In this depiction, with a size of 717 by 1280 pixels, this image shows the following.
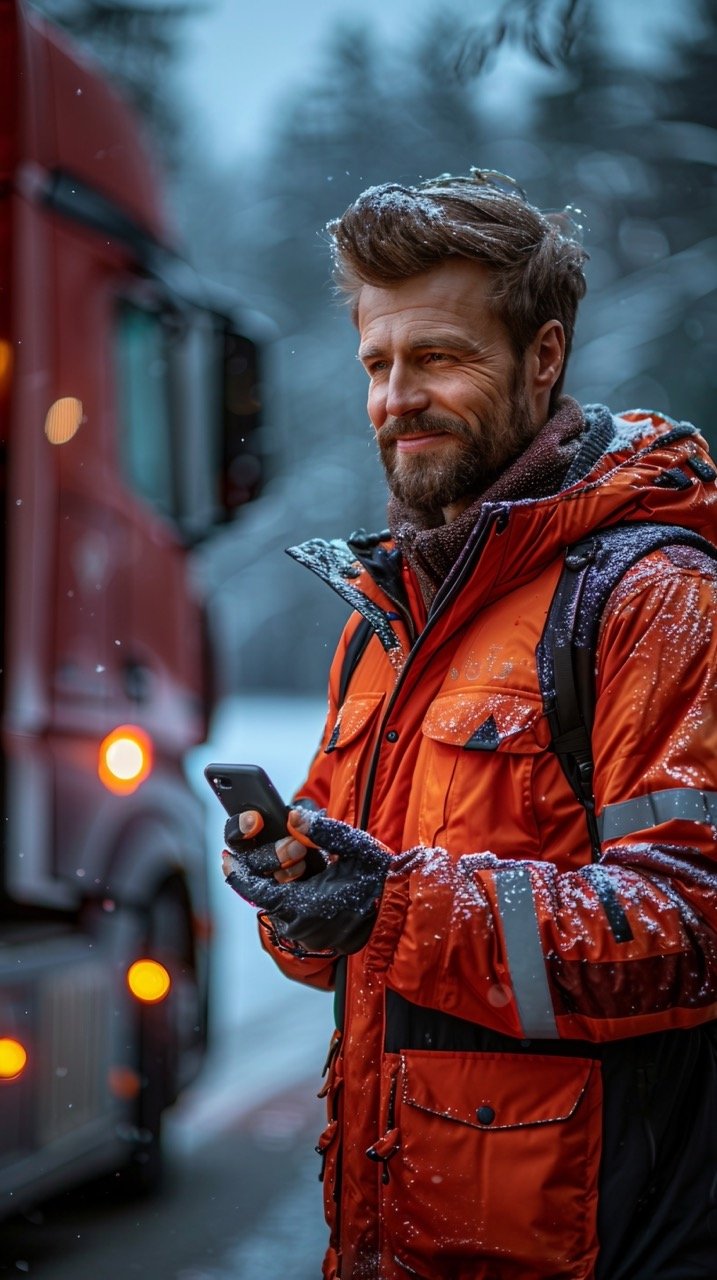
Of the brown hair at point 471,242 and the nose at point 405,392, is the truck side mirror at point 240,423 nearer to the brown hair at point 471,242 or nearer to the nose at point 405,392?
the brown hair at point 471,242

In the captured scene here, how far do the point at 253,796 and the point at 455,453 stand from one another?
599mm

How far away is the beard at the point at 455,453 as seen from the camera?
72.4 inches

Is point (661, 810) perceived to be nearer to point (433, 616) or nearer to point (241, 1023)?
point (433, 616)

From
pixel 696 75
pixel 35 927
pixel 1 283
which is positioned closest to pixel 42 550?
pixel 1 283

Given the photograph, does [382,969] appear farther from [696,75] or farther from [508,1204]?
[696,75]

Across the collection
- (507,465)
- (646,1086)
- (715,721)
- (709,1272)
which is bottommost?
(709,1272)

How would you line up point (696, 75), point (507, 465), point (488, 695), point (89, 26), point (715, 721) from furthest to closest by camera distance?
point (696, 75)
point (89, 26)
point (507, 465)
point (488, 695)
point (715, 721)

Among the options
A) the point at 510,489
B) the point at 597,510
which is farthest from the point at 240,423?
the point at 597,510

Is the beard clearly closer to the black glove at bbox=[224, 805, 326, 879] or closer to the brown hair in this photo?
the brown hair

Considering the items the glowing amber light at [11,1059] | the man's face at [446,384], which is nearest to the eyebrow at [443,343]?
the man's face at [446,384]

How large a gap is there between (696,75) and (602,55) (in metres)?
0.54

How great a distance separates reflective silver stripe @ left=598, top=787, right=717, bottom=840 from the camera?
4.67 feet

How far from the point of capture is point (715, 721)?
148 cm

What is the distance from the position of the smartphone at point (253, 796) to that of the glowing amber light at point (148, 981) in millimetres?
2317
